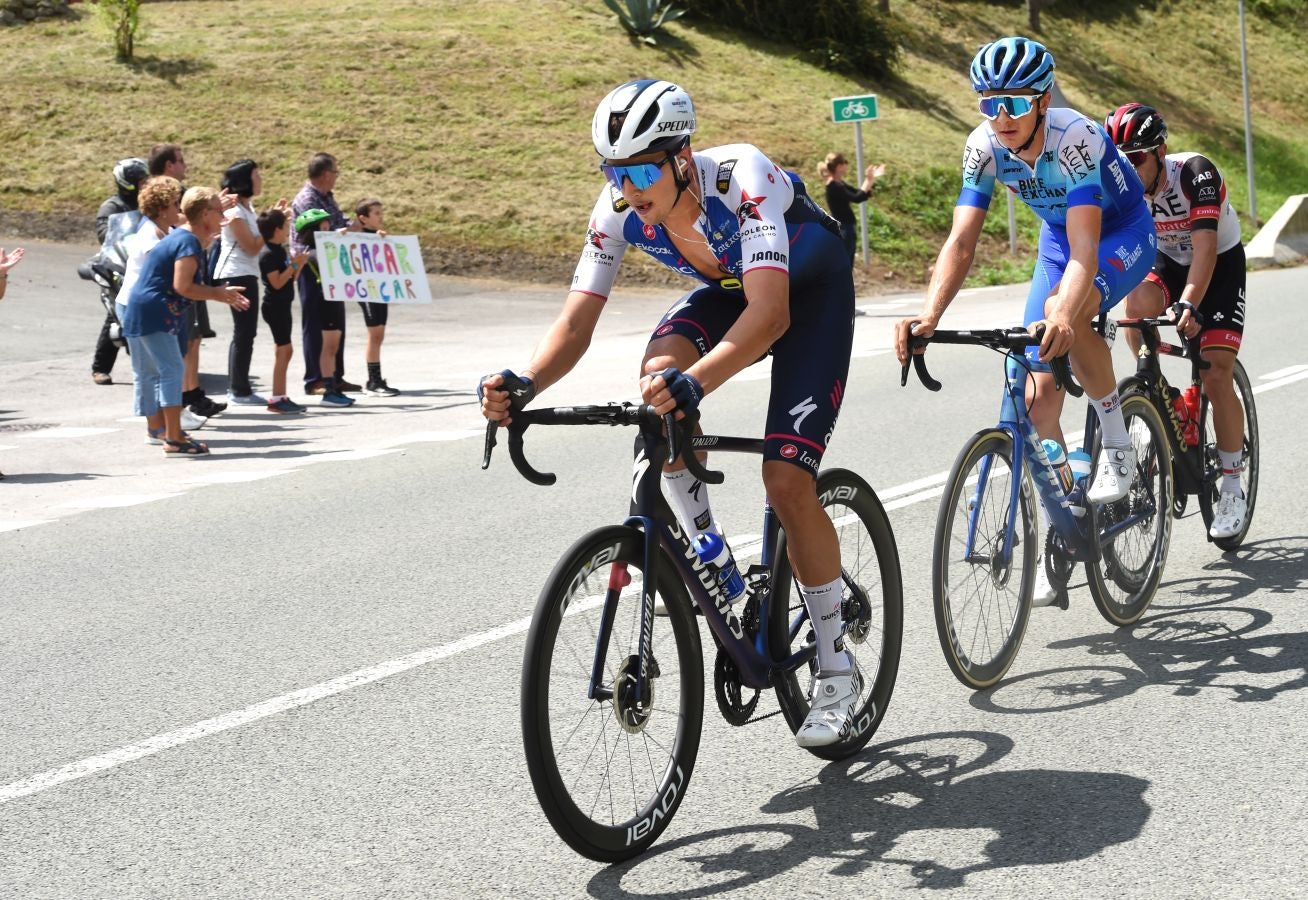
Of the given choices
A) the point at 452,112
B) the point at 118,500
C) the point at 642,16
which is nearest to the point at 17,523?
the point at 118,500

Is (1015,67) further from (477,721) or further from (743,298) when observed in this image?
(477,721)

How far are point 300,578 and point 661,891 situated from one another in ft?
12.8

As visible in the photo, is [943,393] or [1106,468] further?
[943,393]

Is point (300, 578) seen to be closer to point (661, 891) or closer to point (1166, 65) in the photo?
point (661, 891)

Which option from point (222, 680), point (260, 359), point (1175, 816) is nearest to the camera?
point (1175, 816)

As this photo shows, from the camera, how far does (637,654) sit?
4.02 metres

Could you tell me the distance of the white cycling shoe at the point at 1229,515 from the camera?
7195 millimetres

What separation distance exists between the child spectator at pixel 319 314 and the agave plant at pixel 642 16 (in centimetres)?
2340

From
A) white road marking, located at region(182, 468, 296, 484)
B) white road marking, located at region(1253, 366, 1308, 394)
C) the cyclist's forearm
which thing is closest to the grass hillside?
white road marking, located at region(1253, 366, 1308, 394)

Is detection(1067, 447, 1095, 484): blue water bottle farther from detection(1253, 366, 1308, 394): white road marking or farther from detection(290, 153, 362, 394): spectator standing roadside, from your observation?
detection(290, 153, 362, 394): spectator standing roadside

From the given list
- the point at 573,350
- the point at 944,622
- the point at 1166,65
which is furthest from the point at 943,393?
the point at 1166,65

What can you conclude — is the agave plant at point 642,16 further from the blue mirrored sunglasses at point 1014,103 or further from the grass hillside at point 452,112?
the blue mirrored sunglasses at point 1014,103

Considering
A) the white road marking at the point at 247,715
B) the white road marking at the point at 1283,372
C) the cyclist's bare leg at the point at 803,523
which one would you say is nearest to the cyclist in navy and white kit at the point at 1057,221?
the cyclist's bare leg at the point at 803,523

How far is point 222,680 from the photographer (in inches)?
230
